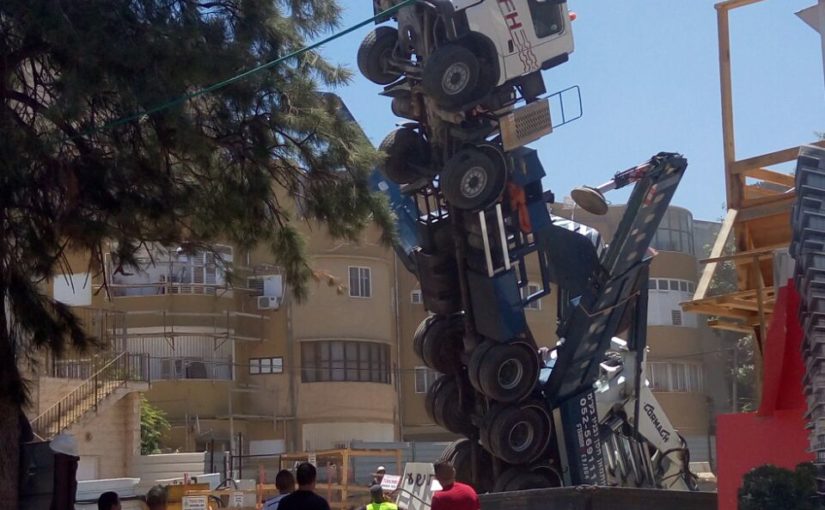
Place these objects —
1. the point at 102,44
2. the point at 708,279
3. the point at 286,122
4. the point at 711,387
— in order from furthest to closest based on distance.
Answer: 1. the point at 711,387
2. the point at 708,279
3. the point at 286,122
4. the point at 102,44

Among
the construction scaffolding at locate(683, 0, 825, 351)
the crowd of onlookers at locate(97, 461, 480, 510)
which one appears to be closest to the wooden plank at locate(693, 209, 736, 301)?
the construction scaffolding at locate(683, 0, 825, 351)

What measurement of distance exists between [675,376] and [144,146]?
44443mm

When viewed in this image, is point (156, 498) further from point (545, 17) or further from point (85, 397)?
point (85, 397)

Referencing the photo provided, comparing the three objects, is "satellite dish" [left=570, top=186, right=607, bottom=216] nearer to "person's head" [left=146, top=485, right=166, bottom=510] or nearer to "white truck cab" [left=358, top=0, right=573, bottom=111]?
"white truck cab" [left=358, top=0, right=573, bottom=111]

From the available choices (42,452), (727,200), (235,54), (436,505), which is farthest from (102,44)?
(727,200)

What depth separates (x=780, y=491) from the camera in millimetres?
7895

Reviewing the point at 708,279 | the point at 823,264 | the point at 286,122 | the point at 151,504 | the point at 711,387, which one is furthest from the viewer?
the point at 711,387

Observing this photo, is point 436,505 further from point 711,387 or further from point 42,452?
point 711,387

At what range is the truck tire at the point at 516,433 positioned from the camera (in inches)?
671

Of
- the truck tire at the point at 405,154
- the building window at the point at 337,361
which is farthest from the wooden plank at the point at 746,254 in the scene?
the building window at the point at 337,361

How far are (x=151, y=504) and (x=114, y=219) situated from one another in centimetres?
291

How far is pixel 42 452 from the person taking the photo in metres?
10.8

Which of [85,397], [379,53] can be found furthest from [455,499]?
[85,397]

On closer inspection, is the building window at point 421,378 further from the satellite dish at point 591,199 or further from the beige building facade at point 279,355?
the satellite dish at point 591,199
